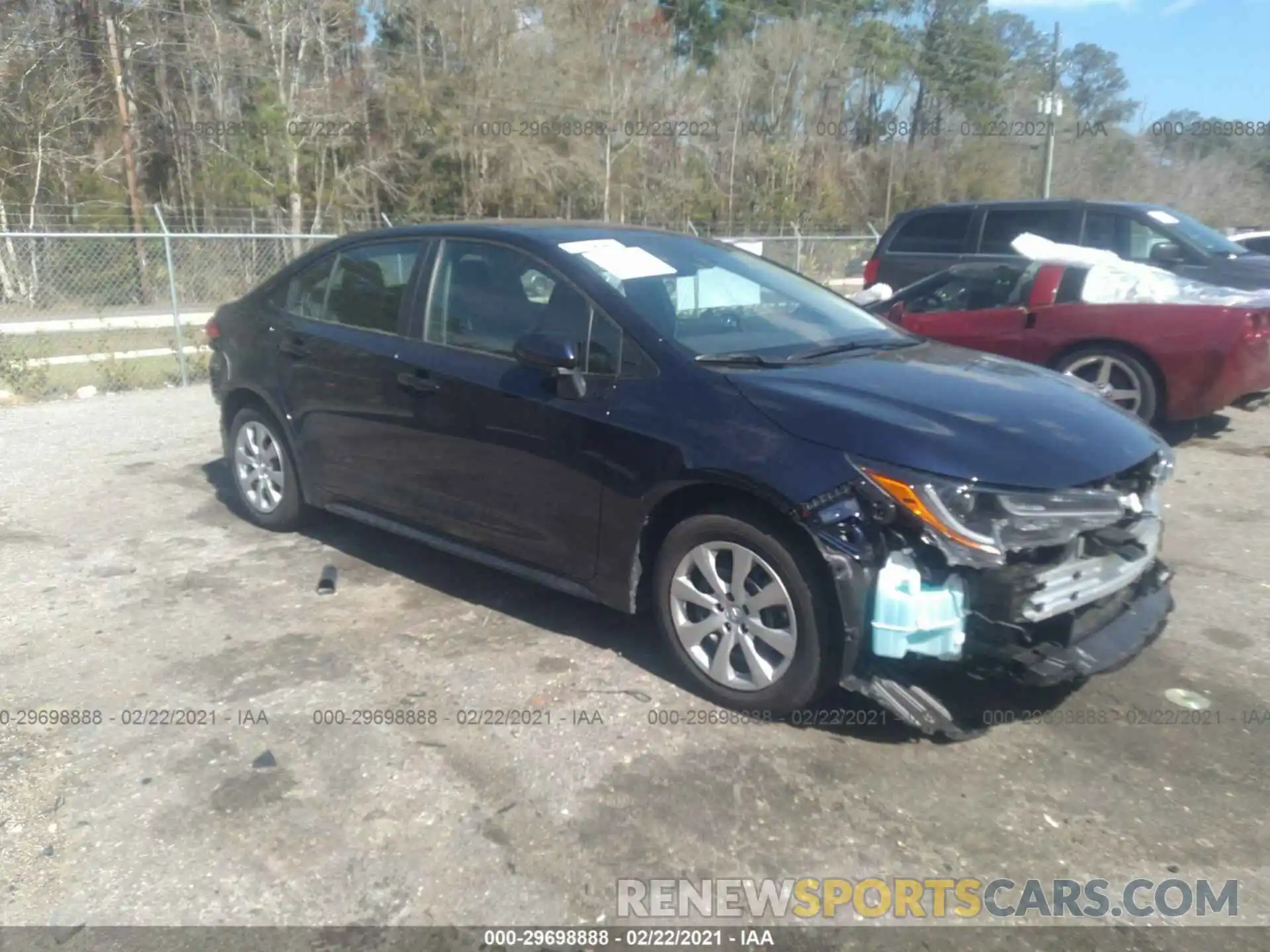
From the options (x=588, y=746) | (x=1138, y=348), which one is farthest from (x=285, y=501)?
(x=1138, y=348)

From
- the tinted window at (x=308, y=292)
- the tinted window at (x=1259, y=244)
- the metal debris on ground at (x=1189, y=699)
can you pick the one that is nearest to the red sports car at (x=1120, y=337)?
the metal debris on ground at (x=1189, y=699)

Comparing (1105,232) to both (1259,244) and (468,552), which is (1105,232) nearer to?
(468,552)

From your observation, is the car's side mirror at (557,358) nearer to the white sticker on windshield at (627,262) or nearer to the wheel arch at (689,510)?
the white sticker on windshield at (627,262)

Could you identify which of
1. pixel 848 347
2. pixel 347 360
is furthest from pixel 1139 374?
pixel 347 360

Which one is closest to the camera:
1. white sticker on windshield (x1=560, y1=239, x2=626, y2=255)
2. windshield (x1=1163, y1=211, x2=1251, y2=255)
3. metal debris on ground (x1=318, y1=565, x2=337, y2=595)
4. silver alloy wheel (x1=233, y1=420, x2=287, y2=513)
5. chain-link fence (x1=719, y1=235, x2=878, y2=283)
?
white sticker on windshield (x1=560, y1=239, x2=626, y2=255)

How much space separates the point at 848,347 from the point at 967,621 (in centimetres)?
144

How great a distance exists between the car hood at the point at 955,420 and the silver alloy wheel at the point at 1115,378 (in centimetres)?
367

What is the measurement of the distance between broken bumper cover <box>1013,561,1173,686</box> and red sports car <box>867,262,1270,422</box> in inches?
132

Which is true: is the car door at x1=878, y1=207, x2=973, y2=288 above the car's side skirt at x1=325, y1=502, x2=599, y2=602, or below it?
above

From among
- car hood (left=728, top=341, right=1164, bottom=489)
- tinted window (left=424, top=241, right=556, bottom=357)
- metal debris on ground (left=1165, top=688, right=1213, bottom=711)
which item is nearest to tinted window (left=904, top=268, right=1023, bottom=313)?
car hood (left=728, top=341, right=1164, bottom=489)

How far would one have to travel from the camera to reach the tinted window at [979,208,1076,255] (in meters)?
10.2

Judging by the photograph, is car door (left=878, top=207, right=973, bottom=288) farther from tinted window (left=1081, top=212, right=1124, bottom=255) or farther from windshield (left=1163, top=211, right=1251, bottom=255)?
windshield (left=1163, top=211, right=1251, bottom=255)

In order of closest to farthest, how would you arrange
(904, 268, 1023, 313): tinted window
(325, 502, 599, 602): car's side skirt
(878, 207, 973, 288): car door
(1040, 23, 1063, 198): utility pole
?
1. (325, 502, 599, 602): car's side skirt
2. (904, 268, 1023, 313): tinted window
3. (878, 207, 973, 288): car door
4. (1040, 23, 1063, 198): utility pole

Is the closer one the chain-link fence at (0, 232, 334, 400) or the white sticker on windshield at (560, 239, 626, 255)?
the white sticker on windshield at (560, 239, 626, 255)
